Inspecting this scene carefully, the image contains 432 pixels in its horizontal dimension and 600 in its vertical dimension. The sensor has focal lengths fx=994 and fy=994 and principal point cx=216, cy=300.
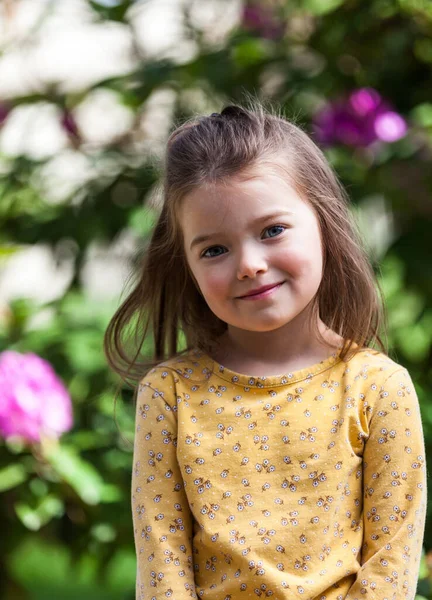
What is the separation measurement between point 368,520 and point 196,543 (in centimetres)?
28

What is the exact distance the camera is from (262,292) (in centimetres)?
157

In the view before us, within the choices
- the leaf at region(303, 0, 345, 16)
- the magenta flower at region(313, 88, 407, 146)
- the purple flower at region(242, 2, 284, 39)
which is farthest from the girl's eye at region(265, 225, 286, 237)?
the purple flower at region(242, 2, 284, 39)

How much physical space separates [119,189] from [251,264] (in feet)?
6.54

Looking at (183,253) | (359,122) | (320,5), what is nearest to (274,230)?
(183,253)

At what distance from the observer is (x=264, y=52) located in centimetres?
339

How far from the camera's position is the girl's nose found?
1.54 meters

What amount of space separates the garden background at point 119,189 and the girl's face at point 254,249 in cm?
97

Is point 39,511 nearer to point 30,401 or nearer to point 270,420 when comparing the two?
point 30,401

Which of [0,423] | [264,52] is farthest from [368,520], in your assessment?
[264,52]

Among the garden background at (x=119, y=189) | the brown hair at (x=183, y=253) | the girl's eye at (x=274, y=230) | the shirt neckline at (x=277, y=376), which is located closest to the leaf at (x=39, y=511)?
the garden background at (x=119, y=189)

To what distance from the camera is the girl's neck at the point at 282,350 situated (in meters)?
1.68

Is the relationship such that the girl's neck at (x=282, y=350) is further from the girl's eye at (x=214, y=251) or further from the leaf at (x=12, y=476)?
the leaf at (x=12, y=476)

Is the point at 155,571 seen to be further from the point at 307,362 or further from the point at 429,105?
the point at 429,105

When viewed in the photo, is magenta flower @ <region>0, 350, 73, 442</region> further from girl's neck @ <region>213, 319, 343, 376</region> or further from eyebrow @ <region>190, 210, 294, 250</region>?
eyebrow @ <region>190, 210, 294, 250</region>
